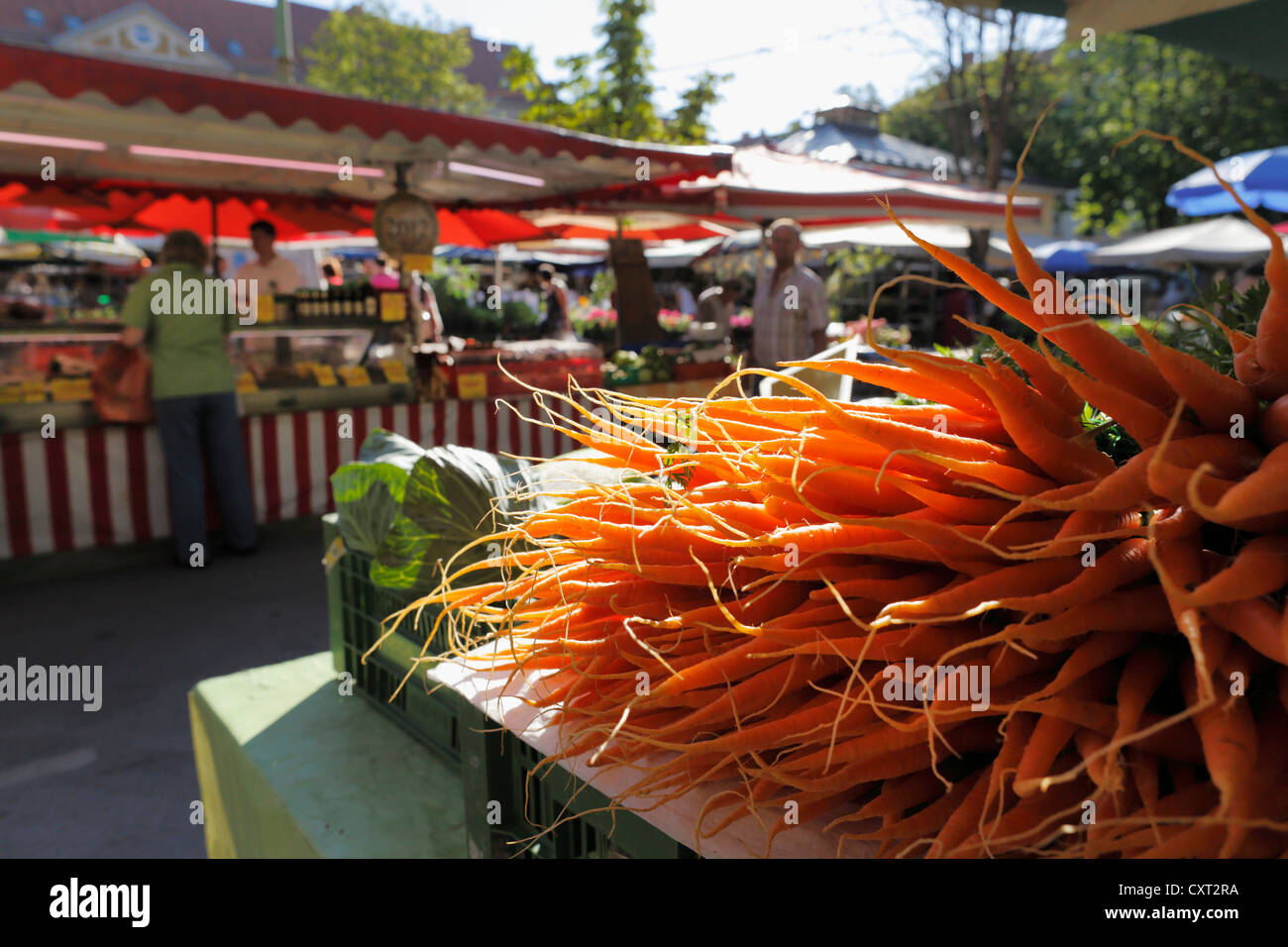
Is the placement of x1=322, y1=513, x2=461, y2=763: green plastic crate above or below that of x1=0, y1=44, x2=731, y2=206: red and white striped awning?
below

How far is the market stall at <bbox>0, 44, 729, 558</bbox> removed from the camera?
4392 millimetres

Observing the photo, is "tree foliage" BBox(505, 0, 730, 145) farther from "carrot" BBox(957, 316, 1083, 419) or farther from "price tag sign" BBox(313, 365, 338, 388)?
"carrot" BBox(957, 316, 1083, 419)

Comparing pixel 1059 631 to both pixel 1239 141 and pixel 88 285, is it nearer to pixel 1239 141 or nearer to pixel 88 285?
pixel 88 285

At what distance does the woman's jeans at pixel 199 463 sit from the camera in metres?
4.93

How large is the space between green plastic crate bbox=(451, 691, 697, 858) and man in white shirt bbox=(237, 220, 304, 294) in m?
5.79

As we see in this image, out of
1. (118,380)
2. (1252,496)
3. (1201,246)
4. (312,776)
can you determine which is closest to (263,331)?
(118,380)

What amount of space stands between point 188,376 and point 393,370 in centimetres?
138

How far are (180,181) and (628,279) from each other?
4.63 meters

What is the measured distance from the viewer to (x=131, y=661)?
381 centimetres

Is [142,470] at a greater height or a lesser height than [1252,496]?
lesser

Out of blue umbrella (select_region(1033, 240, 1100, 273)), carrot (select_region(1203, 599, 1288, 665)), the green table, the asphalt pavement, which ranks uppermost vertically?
blue umbrella (select_region(1033, 240, 1100, 273))

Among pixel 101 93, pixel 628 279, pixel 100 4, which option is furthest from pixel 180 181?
pixel 100 4

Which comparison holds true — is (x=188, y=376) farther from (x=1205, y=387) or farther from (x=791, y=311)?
(x=1205, y=387)

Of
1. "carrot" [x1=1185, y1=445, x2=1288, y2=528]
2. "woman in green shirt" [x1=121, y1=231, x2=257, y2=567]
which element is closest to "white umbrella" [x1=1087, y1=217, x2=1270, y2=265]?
"woman in green shirt" [x1=121, y1=231, x2=257, y2=567]
